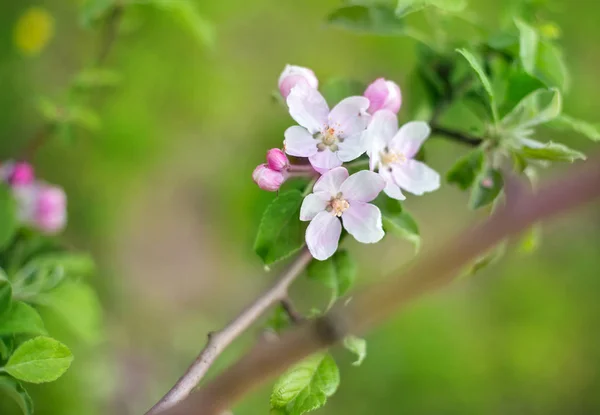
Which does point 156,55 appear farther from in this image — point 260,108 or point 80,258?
point 80,258

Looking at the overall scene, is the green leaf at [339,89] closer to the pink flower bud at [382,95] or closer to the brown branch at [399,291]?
the pink flower bud at [382,95]

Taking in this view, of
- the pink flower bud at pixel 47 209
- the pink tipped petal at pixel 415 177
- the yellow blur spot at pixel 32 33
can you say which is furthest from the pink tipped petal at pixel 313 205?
the yellow blur spot at pixel 32 33

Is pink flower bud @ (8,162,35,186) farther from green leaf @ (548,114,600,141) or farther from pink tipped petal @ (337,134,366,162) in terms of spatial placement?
green leaf @ (548,114,600,141)

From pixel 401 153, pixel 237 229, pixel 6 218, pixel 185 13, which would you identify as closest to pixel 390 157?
pixel 401 153

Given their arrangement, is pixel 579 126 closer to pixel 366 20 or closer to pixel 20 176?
pixel 366 20

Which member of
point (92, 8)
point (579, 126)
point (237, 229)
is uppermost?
point (92, 8)
